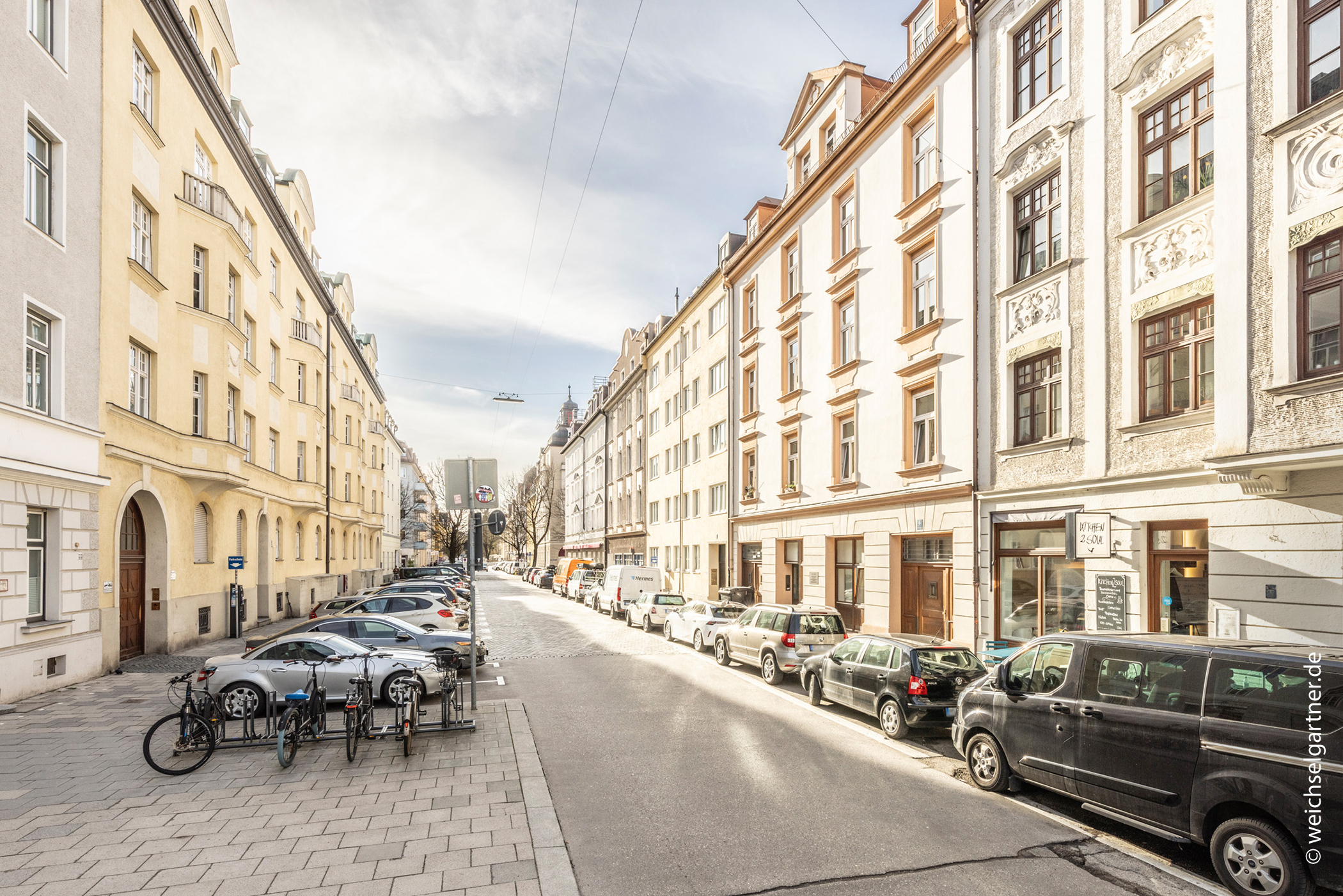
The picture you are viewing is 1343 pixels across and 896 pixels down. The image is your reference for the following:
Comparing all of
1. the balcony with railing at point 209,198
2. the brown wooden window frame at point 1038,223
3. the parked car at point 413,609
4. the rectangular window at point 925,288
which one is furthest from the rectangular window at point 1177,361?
the balcony with railing at point 209,198

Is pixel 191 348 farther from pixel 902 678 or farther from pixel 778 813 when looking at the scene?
pixel 778 813

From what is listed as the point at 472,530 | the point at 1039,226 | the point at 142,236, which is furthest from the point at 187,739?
the point at 1039,226

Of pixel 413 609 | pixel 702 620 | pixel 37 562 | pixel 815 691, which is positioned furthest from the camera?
pixel 702 620

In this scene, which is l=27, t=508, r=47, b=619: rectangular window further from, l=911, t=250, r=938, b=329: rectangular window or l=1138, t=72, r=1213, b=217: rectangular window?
l=1138, t=72, r=1213, b=217: rectangular window

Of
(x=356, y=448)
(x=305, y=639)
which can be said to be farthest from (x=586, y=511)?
(x=305, y=639)

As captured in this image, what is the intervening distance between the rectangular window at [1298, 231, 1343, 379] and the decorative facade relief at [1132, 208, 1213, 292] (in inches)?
59.2

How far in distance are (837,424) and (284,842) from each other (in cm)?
1814

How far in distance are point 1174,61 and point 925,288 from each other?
6934mm

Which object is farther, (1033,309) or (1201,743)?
(1033,309)

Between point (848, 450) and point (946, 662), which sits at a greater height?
point (848, 450)

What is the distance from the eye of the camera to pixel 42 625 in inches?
514

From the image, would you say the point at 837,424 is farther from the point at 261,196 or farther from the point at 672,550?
the point at 261,196

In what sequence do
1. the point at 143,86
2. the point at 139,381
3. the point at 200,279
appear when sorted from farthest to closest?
1. the point at 200,279
2. the point at 143,86
3. the point at 139,381

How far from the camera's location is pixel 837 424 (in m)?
22.2
